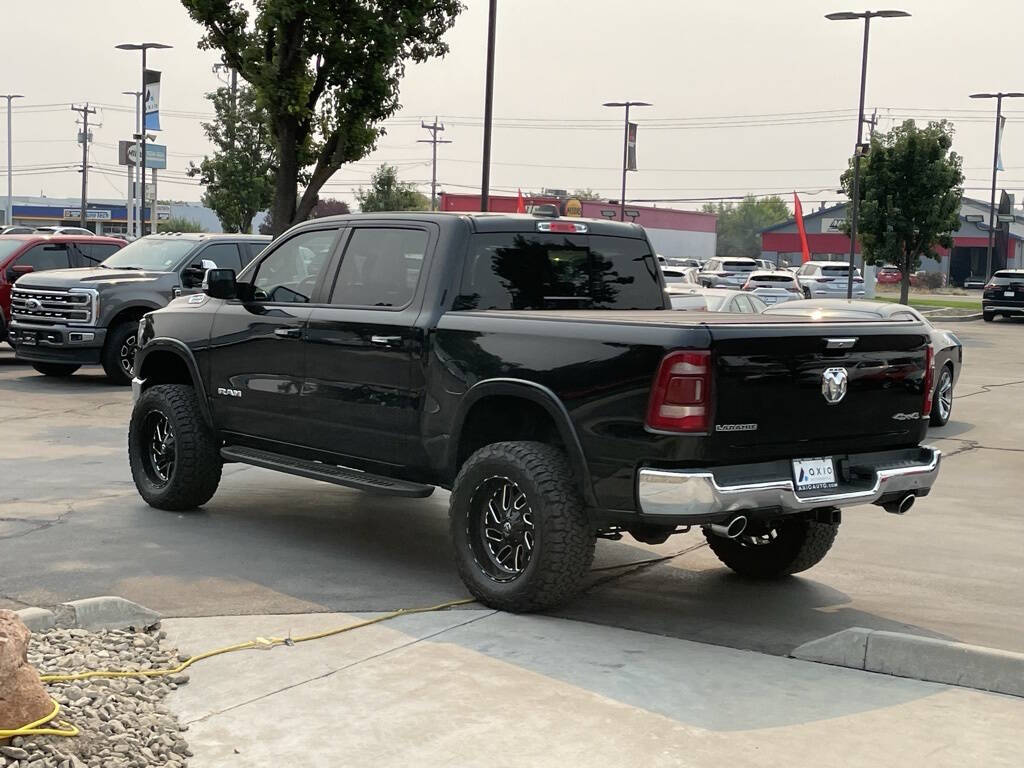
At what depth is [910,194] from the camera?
40.1 metres

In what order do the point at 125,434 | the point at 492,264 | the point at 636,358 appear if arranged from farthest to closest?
the point at 125,434
the point at 492,264
the point at 636,358

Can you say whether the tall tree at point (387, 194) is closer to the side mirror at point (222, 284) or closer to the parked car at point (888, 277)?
the parked car at point (888, 277)

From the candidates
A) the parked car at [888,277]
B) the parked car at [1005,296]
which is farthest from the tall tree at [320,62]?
the parked car at [888,277]

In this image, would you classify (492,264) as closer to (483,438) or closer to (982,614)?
(483,438)

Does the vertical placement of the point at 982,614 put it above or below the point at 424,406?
below

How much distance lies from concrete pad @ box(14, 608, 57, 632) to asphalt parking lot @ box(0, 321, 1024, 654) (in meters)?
0.66

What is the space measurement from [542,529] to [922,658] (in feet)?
5.86

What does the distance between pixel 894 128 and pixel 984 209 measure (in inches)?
2466

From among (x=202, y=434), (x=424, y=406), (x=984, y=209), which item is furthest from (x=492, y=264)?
(x=984, y=209)

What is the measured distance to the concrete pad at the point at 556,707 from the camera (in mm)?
4746

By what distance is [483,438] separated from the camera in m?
7.16

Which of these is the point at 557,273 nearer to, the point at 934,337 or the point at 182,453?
the point at 182,453

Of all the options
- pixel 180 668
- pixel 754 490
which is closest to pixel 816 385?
pixel 754 490

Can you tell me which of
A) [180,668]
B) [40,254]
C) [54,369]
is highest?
[40,254]
